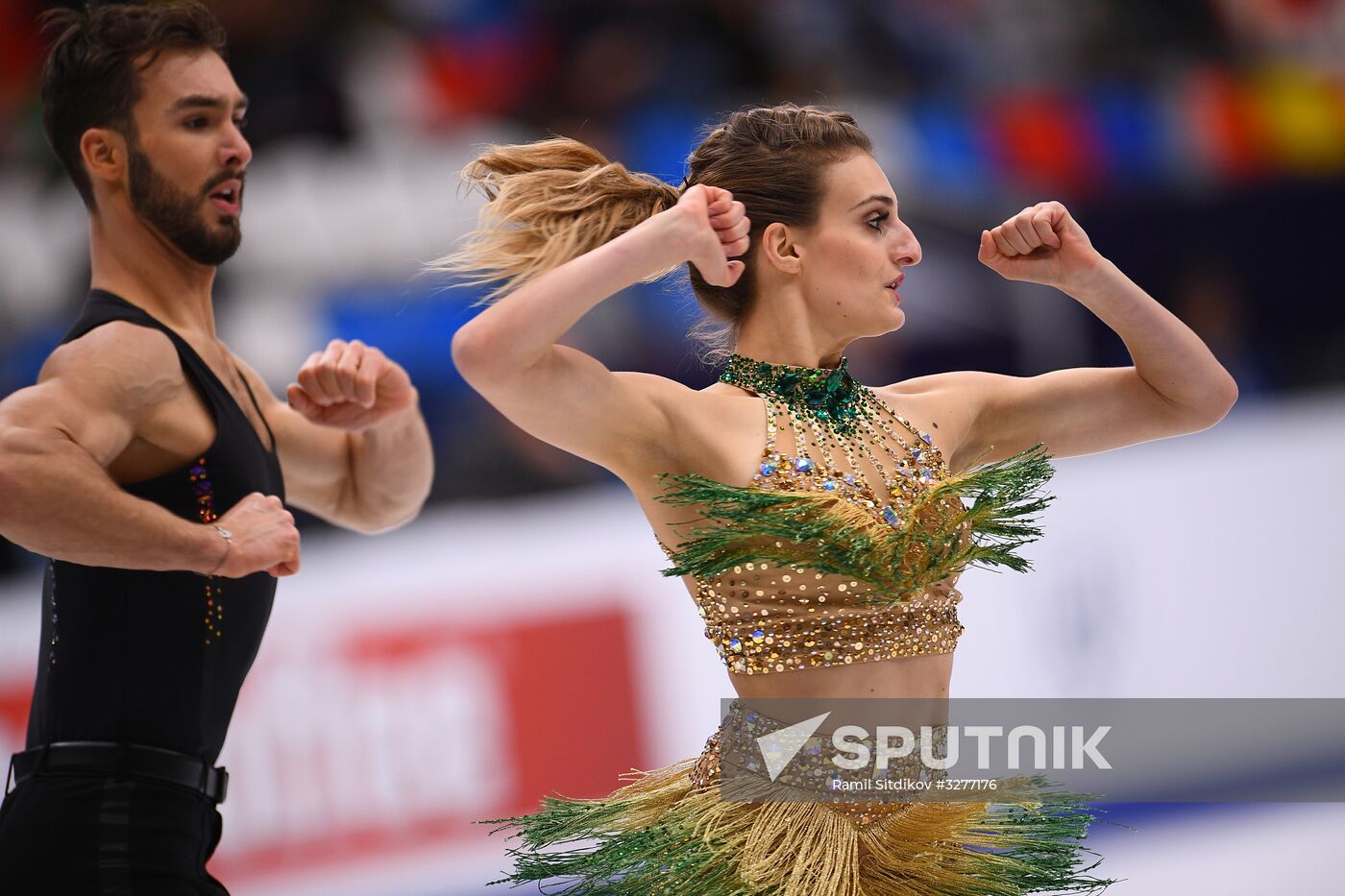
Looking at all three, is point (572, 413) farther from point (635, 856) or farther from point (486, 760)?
point (486, 760)

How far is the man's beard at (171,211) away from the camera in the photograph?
2896mm

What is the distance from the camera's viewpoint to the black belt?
2598 mm

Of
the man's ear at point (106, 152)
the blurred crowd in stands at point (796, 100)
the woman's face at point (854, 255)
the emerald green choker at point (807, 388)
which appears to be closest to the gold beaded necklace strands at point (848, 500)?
the emerald green choker at point (807, 388)

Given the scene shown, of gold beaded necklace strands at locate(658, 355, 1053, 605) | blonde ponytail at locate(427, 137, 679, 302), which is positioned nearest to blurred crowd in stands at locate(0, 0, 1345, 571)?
blonde ponytail at locate(427, 137, 679, 302)

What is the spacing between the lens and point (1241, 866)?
16.5ft

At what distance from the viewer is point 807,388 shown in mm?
2816

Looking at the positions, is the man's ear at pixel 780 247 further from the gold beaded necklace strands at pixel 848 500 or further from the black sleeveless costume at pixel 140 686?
the black sleeveless costume at pixel 140 686

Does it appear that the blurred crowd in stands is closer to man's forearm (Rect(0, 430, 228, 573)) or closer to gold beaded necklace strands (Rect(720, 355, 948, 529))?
gold beaded necklace strands (Rect(720, 355, 948, 529))

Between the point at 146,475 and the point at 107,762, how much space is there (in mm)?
507

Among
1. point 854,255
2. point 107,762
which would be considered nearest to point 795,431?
Result: point 854,255

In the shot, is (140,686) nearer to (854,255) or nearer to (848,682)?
(848,682)

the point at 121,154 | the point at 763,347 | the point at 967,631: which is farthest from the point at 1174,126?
the point at 121,154

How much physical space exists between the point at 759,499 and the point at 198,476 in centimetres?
103

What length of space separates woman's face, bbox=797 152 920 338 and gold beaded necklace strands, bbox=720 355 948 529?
0.12 meters
